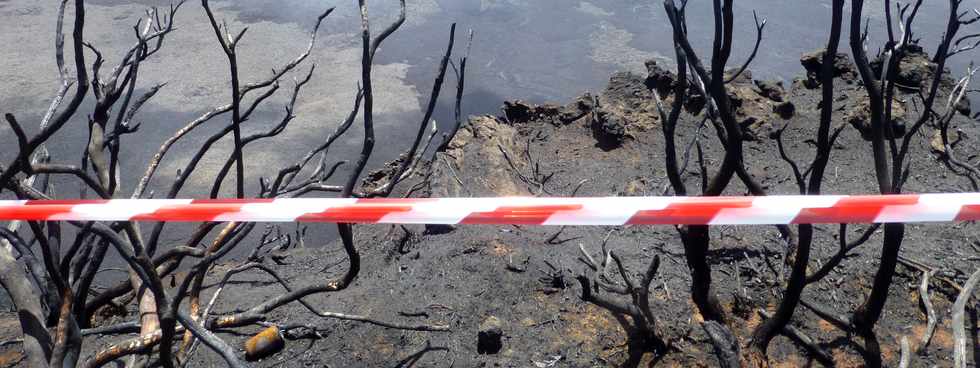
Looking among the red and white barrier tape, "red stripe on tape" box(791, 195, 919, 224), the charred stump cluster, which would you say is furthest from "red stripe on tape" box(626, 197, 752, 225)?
the charred stump cluster

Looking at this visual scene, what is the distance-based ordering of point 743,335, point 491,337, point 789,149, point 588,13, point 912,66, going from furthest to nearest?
point 588,13, point 912,66, point 789,149, point 743,335, point 491,337

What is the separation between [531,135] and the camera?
6.14 metres

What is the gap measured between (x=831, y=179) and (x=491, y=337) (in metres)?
3.37

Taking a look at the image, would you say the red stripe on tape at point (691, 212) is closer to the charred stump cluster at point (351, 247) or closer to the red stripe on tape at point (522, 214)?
the red stripe on tape at point (522, 214)

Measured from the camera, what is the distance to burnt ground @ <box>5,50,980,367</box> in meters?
2.96

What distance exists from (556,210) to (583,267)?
5.57ft

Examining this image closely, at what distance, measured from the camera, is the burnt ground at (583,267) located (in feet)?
9.70

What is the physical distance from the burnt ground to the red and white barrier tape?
2.98ft

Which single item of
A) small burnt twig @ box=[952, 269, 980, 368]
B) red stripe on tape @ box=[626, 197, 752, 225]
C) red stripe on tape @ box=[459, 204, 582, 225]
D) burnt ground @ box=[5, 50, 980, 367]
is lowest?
burnt ground @ box=[5, 50, 980, 367]

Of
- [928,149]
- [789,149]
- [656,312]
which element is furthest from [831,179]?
[656,312]

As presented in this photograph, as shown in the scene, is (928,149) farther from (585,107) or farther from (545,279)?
(545,279)

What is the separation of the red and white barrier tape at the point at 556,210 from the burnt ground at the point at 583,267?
0.91 metres

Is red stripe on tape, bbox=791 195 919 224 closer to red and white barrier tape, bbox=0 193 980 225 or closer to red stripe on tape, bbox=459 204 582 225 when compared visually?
red and white barrier tape, bbox=0 193 980 225

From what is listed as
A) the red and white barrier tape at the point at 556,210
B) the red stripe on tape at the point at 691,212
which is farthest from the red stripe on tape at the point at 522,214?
the red stripe on tape at the point at 691,212
